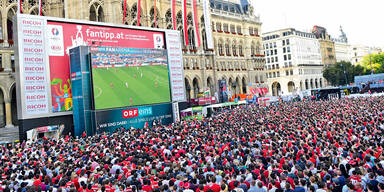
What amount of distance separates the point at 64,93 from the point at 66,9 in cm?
1421

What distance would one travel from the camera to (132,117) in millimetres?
34844

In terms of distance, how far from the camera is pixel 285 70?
103 meters

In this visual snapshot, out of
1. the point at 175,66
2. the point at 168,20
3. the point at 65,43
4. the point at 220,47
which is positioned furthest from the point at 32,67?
the point at 220,47

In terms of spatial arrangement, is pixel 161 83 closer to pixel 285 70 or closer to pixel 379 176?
pixel 379 176

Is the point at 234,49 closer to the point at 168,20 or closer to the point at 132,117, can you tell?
the point at 168,20

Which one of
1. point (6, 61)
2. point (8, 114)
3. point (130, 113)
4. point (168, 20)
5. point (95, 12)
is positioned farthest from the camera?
point (168, 20)

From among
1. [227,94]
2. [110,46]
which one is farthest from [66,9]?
[227,94]

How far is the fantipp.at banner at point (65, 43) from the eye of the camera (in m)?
32.4

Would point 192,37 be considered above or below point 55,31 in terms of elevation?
above

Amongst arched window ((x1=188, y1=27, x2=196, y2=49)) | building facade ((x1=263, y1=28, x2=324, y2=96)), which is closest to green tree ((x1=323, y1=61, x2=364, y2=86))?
building facade ((x1=263, y1=28, x2=324, y2=96))

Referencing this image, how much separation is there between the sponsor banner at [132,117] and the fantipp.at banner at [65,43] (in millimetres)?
3794

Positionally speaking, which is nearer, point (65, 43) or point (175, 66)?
point (65, 43)

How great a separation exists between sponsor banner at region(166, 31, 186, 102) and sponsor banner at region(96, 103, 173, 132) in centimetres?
381

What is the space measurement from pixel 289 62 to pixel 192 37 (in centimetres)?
5221
